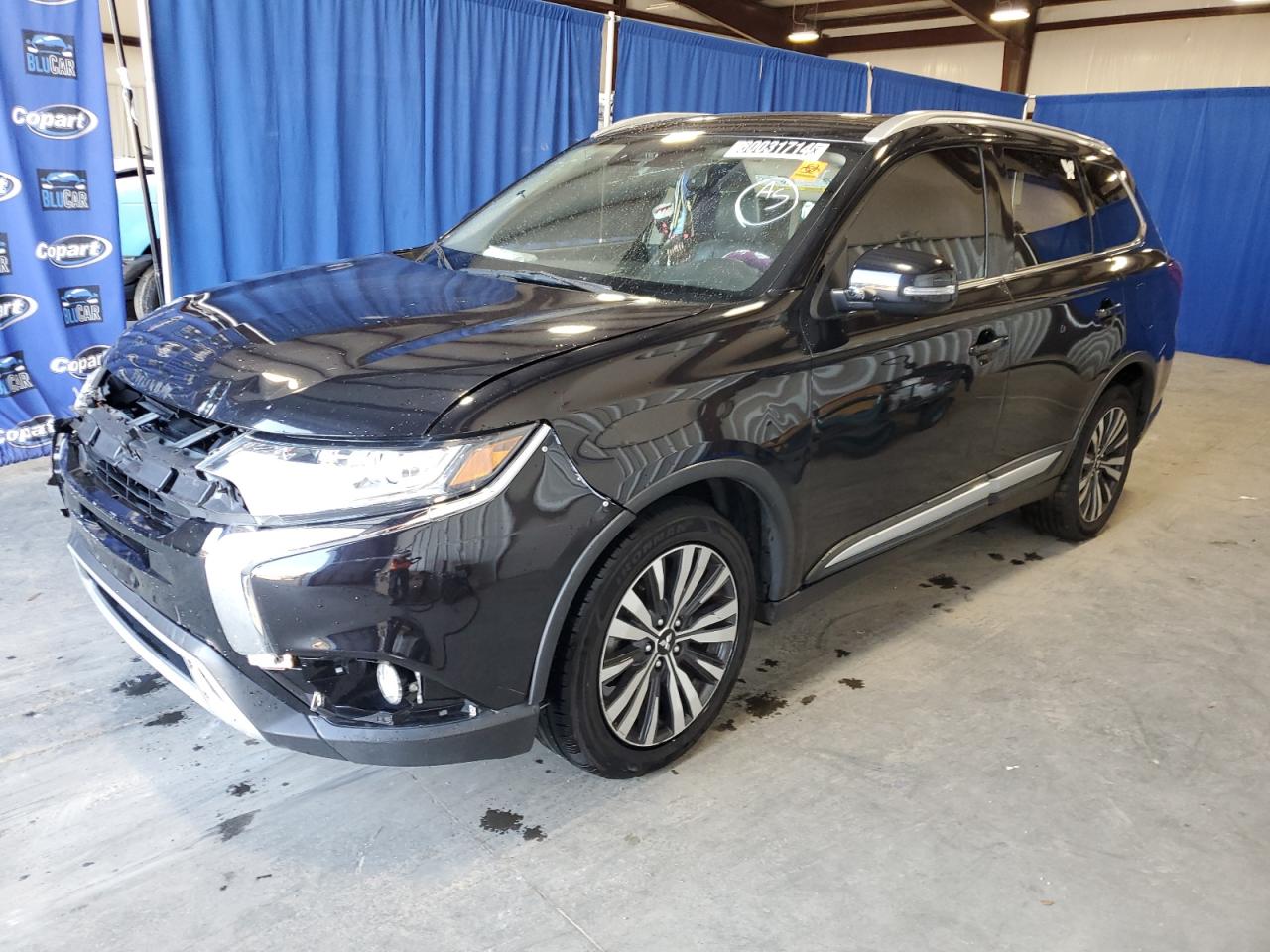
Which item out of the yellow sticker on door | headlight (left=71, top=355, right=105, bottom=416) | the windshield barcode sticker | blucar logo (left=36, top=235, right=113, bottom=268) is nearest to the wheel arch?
the yellow sticker on door

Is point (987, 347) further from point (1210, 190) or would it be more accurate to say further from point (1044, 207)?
point (1210, 190)

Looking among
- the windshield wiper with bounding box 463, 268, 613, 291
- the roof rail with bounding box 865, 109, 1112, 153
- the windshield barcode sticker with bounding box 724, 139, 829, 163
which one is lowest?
the windshield wiper with bounding box 463, 268, 613, 291

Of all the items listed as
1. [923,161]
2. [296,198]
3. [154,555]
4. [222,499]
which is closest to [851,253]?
[923,161]

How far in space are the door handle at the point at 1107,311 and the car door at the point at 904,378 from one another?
73cm

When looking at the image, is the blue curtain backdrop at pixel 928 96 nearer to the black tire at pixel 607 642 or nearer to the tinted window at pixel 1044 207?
the tinted window at pixel 1044 207

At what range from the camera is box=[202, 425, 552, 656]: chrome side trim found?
183 cm

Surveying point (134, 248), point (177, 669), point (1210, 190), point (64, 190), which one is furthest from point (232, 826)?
point (1210, 190)

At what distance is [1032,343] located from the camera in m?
3.32

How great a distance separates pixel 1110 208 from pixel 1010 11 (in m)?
10.6

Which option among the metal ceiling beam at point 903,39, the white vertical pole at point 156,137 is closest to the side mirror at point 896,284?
the white vertical pole at point 156,137

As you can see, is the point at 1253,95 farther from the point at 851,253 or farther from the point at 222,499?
the point at 222,499

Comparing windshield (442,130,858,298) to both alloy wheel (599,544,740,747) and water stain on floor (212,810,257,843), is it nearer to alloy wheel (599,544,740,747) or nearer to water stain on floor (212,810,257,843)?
alloy wheel (599,544,740,747)

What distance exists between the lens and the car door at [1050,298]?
10.7 feet

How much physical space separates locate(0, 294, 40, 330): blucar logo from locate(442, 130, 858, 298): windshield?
2.51 metres
